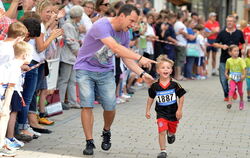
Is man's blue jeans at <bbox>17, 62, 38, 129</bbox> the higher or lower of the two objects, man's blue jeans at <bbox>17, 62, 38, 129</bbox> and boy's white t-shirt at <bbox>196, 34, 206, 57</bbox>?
the higher

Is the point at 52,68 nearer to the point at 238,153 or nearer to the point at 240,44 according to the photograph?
the point at 238,153

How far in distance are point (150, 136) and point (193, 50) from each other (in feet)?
34.3

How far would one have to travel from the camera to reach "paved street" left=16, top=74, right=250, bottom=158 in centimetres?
741

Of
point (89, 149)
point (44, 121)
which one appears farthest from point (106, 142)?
point (44, 121)

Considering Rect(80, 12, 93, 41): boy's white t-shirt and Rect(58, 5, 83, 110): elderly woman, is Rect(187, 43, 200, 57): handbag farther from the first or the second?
Rect(58, 5, 83, 110): elderly woman

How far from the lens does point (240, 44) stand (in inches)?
547

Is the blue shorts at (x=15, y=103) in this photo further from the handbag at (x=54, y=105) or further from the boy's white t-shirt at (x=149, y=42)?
the boy's white t-shirt at (x=149, y=42)

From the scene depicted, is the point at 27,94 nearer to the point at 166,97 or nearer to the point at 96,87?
the point at 96,87

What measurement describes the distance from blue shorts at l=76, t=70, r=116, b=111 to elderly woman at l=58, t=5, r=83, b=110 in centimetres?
371

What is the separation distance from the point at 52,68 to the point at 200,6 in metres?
35.4

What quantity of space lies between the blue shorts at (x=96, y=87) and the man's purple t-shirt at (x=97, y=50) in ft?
0.24

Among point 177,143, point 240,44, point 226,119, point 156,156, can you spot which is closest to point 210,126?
point 226,119

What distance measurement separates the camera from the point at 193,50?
61.6 feet

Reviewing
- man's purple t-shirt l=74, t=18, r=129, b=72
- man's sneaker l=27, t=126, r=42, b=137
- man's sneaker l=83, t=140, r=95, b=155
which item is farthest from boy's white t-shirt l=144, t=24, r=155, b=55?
man's sneaker l=83, t=140, r=95, b=155
